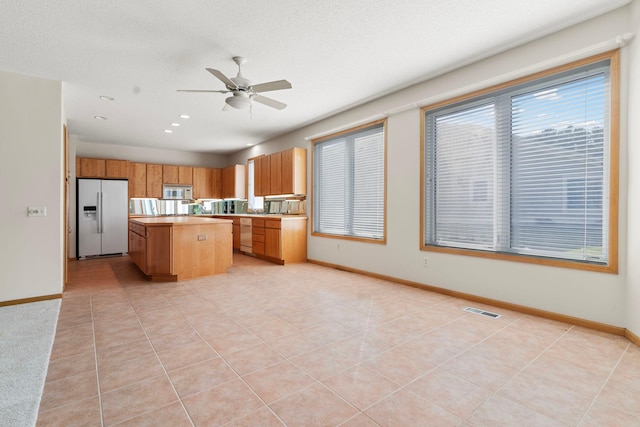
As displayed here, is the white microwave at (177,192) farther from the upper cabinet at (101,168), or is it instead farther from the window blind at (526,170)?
the window blind at (526,170)

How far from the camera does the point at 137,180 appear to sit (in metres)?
7.87

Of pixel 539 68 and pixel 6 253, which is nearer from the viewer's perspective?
pixel 539 68

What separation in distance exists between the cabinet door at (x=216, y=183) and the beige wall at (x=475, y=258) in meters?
4.76

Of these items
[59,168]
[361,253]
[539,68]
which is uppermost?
[539,68]

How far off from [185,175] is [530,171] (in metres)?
8.12

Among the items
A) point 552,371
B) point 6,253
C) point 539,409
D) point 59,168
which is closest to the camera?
point 539,409

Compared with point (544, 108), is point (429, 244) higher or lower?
lower

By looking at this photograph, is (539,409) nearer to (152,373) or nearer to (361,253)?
(152,373)

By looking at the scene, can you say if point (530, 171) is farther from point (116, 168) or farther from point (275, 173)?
point (116, 168)

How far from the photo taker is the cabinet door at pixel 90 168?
6.95 meters

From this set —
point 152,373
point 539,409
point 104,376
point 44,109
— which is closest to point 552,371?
point 539,409

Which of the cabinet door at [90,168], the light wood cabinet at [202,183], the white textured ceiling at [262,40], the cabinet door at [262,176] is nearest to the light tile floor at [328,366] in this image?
the white textured ceiling at [262,40]

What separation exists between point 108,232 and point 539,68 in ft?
26.9

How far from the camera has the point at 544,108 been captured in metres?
3.07
